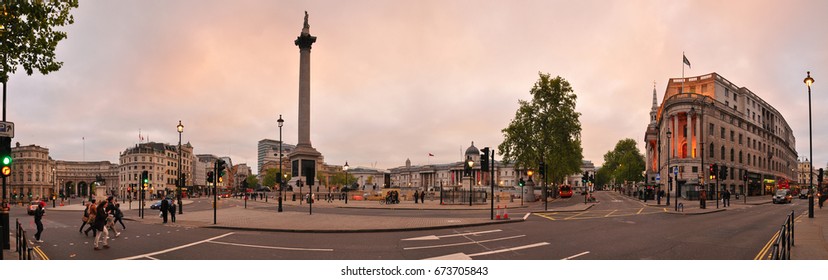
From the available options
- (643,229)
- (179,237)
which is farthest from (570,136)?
(179,237)

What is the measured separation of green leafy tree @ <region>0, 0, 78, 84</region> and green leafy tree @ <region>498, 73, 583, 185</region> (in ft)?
173

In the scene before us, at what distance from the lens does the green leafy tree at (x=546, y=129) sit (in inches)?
2270

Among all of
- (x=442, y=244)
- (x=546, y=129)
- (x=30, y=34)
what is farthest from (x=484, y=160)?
(x=546, y=129)

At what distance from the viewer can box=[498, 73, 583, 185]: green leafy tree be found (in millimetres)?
57656

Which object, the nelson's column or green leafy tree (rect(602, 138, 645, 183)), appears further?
green leafy tree (rect(602, 138, 645, 183))

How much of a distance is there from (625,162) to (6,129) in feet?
399

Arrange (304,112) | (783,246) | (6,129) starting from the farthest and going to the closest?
(304,112)
(6,129)
(783,246)

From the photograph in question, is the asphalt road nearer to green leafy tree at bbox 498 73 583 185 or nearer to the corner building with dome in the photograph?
green leafy tree at bbox 498 73 583 185

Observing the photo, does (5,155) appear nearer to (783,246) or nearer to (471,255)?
(471,255)

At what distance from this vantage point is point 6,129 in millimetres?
11641

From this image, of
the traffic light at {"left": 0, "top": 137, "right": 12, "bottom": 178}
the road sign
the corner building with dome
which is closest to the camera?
the road sign

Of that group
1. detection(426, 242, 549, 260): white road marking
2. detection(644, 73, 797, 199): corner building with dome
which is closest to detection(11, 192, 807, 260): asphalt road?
detection(426, 242, 549, 260): white road marking

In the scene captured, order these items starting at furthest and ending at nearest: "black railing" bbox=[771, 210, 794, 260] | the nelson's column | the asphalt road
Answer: the nelson's column < the asphalt road < "black railing" bbox=[771, 210, 794, 260]

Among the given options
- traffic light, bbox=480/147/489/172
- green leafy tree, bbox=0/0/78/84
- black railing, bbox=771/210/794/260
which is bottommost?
black railing, bbox=771/210/794/260
